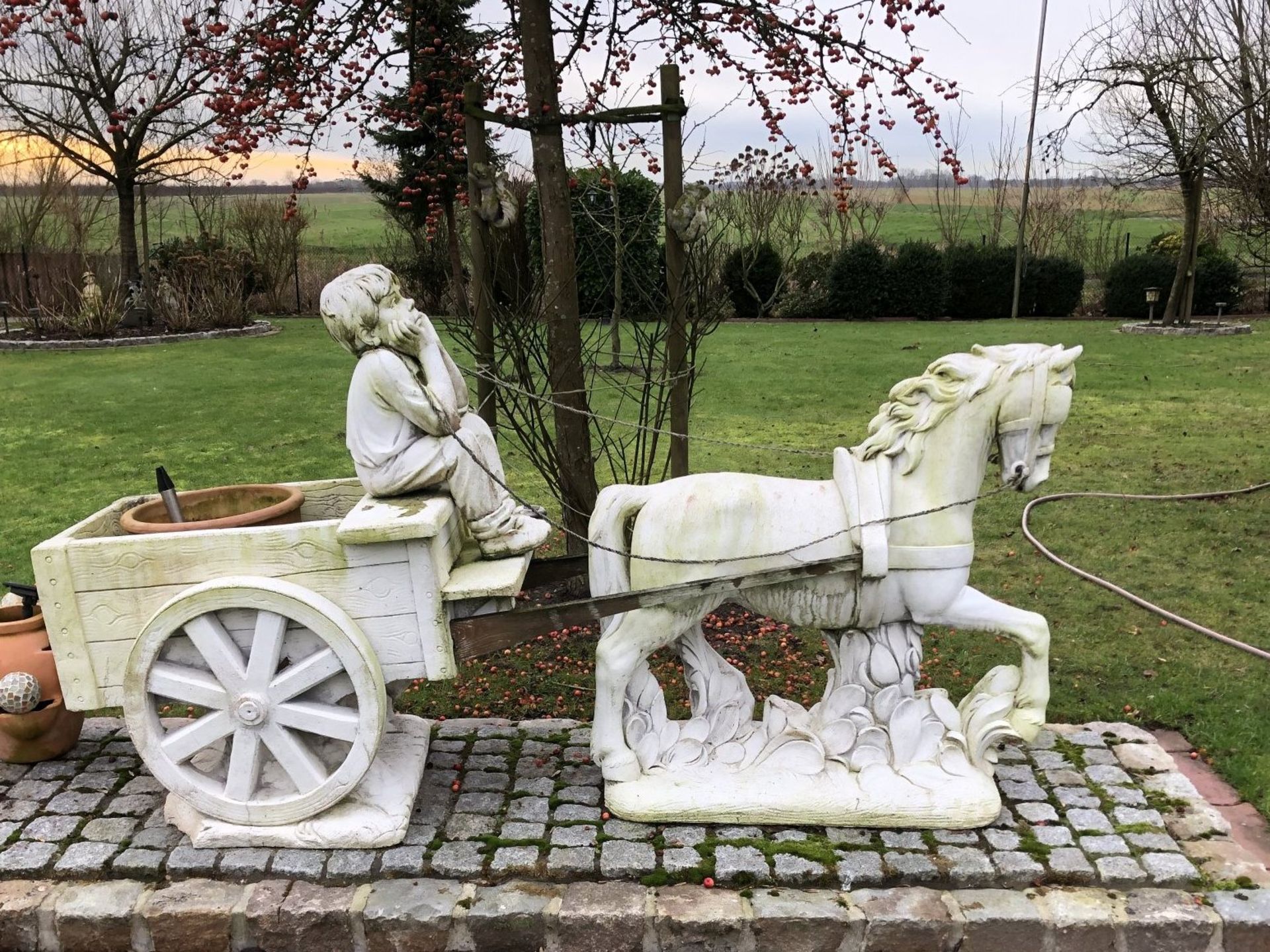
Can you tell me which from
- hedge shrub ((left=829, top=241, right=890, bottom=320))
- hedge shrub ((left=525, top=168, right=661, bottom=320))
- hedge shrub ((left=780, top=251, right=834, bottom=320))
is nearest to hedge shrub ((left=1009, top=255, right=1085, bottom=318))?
hedge shrub ((left=829, top=241, right=890, bottom=320))

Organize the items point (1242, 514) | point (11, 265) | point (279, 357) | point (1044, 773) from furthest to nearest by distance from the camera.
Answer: point (11, 265)
point (279, 357)
point (1242, 514)
point (1044, 773)

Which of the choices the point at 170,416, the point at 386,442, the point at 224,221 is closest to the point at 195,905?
the point at 386,442

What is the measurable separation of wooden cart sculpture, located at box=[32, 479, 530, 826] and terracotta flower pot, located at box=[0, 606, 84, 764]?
0.54 m

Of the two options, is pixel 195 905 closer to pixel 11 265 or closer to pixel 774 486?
pixel 774 486

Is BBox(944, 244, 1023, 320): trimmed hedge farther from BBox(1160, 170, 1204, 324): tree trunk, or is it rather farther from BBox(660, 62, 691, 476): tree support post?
BBox(660, 62, 691, 476): tree support post

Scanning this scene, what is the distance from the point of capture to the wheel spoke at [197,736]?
122 inches

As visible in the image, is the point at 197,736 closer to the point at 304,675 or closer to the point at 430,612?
the point at 304,675

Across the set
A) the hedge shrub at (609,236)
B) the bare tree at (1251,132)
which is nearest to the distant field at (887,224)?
the hedge shrub at (609,236)

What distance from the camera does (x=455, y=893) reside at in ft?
9.70

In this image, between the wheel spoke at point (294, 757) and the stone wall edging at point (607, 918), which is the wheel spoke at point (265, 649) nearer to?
the wheel spoke at point (294, 757)

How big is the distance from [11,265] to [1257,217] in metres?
21.7

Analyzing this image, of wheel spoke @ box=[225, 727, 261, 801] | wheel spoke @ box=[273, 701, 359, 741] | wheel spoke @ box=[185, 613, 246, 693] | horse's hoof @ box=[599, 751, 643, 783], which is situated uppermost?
wheel spoke @ box=[185, 613, 246, 693]

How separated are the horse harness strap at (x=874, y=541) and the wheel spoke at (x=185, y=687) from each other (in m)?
2.04

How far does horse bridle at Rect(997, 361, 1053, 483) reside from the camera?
301 cm
